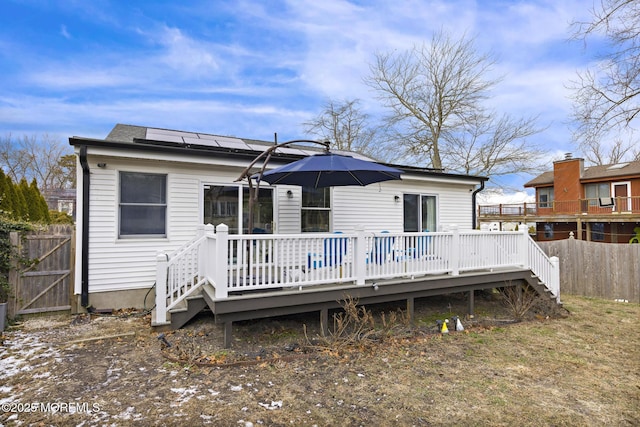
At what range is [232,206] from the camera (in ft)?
22.4

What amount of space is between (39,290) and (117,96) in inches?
610

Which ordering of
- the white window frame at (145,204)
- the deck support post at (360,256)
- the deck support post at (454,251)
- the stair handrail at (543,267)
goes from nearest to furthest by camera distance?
the deck support post at (360,256) < the white window frame at (145,204) < the deck support post at (454,251) < the stair handrail at (543,267)

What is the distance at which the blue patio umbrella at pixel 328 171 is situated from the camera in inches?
197

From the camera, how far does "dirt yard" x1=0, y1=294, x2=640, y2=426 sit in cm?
307

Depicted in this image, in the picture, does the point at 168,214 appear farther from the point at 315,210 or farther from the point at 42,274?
the point at 315,210

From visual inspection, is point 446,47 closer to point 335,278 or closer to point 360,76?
point 360,76

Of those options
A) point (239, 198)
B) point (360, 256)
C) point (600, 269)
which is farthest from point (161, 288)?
point (600, 269)

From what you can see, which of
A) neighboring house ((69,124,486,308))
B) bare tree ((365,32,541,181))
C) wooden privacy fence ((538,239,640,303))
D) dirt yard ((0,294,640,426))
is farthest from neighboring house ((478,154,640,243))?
neighboring house ((69,124,486,308))

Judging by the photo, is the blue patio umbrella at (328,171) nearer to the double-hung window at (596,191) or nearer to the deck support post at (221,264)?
the deck support post at (221,264)

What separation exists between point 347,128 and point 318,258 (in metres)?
19.8

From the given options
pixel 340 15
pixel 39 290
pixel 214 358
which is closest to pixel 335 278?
pixel 214 358

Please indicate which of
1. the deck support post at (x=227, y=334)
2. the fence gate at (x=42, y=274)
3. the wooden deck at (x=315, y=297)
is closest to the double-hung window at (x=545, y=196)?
the wooden deck at (x=315, y=297)

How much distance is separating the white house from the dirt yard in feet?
2.66

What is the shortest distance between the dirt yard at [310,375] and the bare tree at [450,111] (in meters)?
16.9
